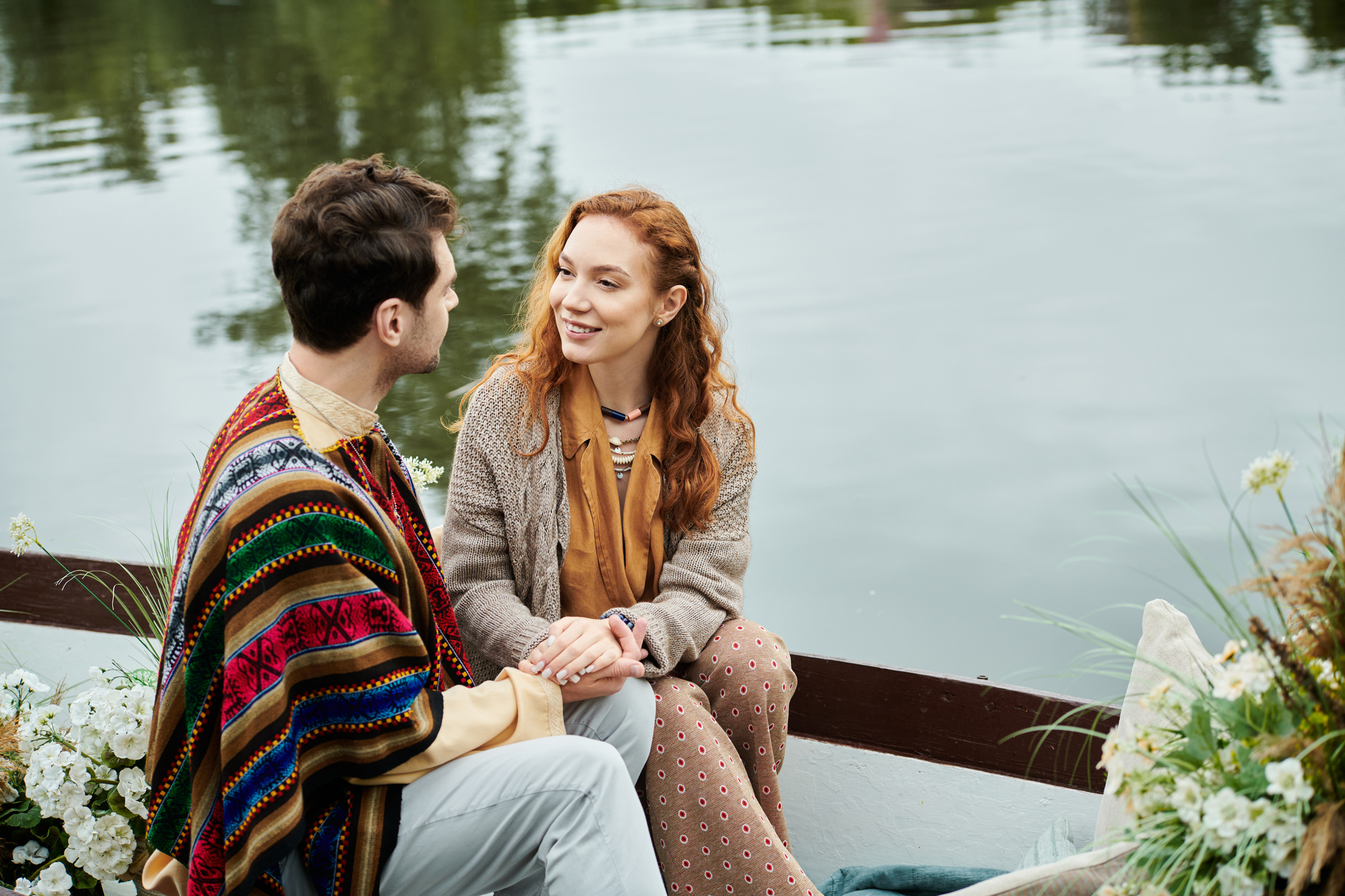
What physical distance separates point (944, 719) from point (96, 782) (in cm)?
153

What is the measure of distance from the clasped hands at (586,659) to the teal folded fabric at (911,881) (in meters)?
0.62

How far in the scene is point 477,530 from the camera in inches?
84.2

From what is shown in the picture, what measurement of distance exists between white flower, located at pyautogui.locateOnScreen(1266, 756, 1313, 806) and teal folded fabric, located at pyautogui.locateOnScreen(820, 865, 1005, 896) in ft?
3.72

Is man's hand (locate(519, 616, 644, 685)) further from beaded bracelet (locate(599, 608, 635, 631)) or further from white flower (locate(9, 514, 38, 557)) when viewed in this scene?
white flower (locate(9, 514, 38, 557))

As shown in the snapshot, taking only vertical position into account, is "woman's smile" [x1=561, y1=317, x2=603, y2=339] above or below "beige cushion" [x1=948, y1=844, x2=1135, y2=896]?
above

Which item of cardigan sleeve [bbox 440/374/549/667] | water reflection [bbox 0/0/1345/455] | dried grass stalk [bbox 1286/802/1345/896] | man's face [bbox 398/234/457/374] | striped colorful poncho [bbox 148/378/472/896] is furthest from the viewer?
water reflection [bbox 0/0/1345/455]

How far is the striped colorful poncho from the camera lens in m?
1.46

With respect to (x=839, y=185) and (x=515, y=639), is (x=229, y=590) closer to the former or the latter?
(x=515, y=639)

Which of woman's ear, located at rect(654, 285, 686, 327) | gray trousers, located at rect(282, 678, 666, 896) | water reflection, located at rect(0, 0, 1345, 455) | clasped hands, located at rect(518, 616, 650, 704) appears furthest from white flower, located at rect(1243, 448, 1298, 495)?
water reflection, located at rect(0, 0, 1345, 455)

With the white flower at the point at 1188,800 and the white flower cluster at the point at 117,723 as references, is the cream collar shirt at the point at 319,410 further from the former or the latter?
the white flower at the point at 1188,800

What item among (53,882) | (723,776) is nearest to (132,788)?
(53,882)

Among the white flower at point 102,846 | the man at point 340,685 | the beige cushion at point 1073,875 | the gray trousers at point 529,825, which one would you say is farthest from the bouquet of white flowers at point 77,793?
the beige cushion at point 1073,875

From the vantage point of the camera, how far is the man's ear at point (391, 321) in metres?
1.65

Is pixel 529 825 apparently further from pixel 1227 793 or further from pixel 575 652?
pixel 1227 793
